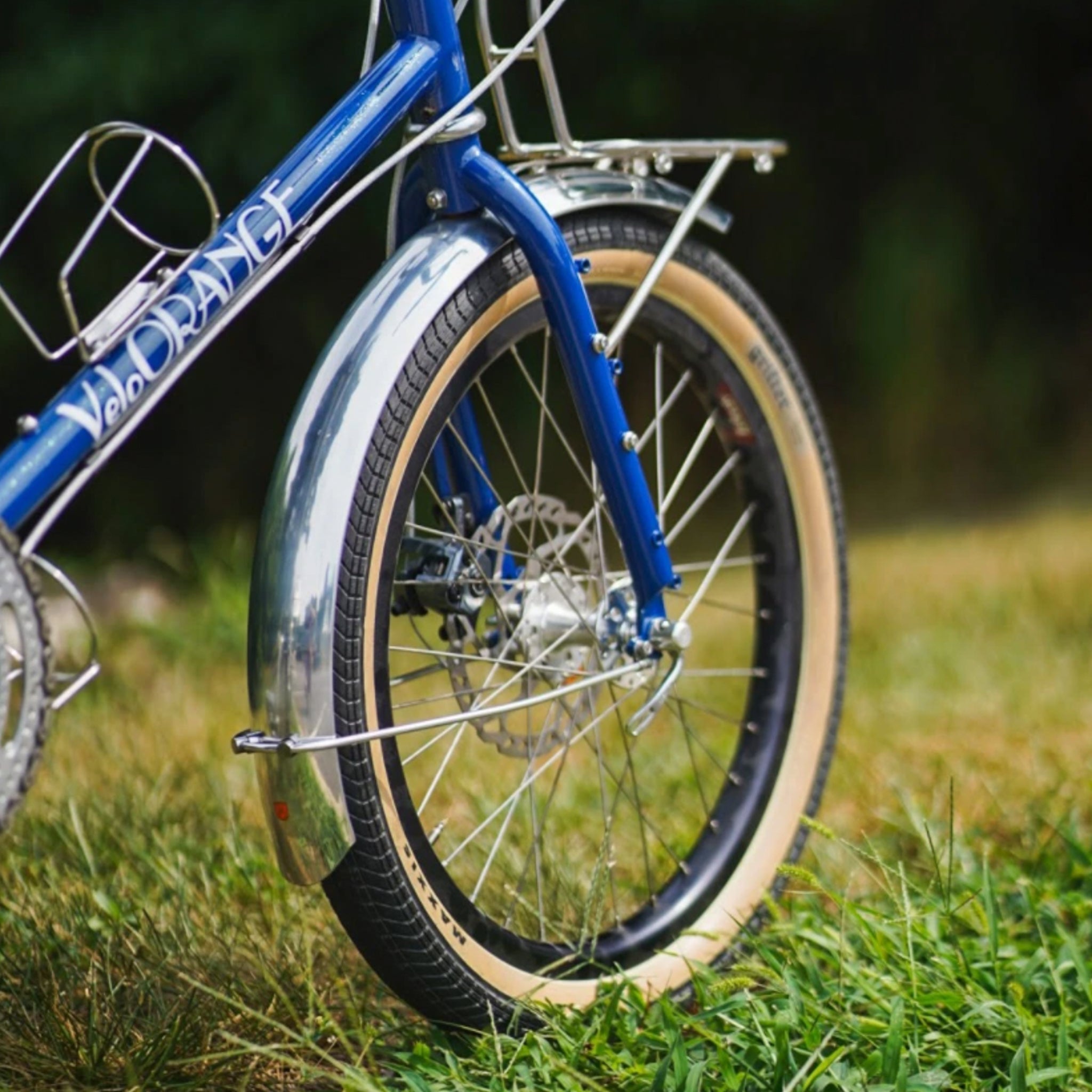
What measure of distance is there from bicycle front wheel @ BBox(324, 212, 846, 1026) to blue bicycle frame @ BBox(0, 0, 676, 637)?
45 mm

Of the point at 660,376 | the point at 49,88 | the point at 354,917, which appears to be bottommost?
the point at 354,917

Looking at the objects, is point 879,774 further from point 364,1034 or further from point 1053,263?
point 1053,263

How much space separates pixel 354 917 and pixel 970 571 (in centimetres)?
264

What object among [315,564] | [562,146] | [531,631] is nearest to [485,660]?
[531,631]

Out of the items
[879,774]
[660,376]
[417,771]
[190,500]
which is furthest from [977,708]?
[190,500]

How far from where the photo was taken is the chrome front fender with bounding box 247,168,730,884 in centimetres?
129

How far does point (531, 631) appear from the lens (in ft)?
5.16

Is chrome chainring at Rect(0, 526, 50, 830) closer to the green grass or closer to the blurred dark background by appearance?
the green grass

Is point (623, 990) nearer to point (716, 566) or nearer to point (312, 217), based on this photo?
point (716, 566)

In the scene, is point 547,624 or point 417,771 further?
point 417,771

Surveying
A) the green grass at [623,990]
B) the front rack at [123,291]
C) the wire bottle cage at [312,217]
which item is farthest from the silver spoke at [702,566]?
the front rack at [123,291]

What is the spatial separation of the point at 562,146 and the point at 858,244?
358 cm

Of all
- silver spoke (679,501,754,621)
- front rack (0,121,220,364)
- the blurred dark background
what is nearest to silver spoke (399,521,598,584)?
silver spoke (679,501,754,621)

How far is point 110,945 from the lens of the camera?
5.11 feet
